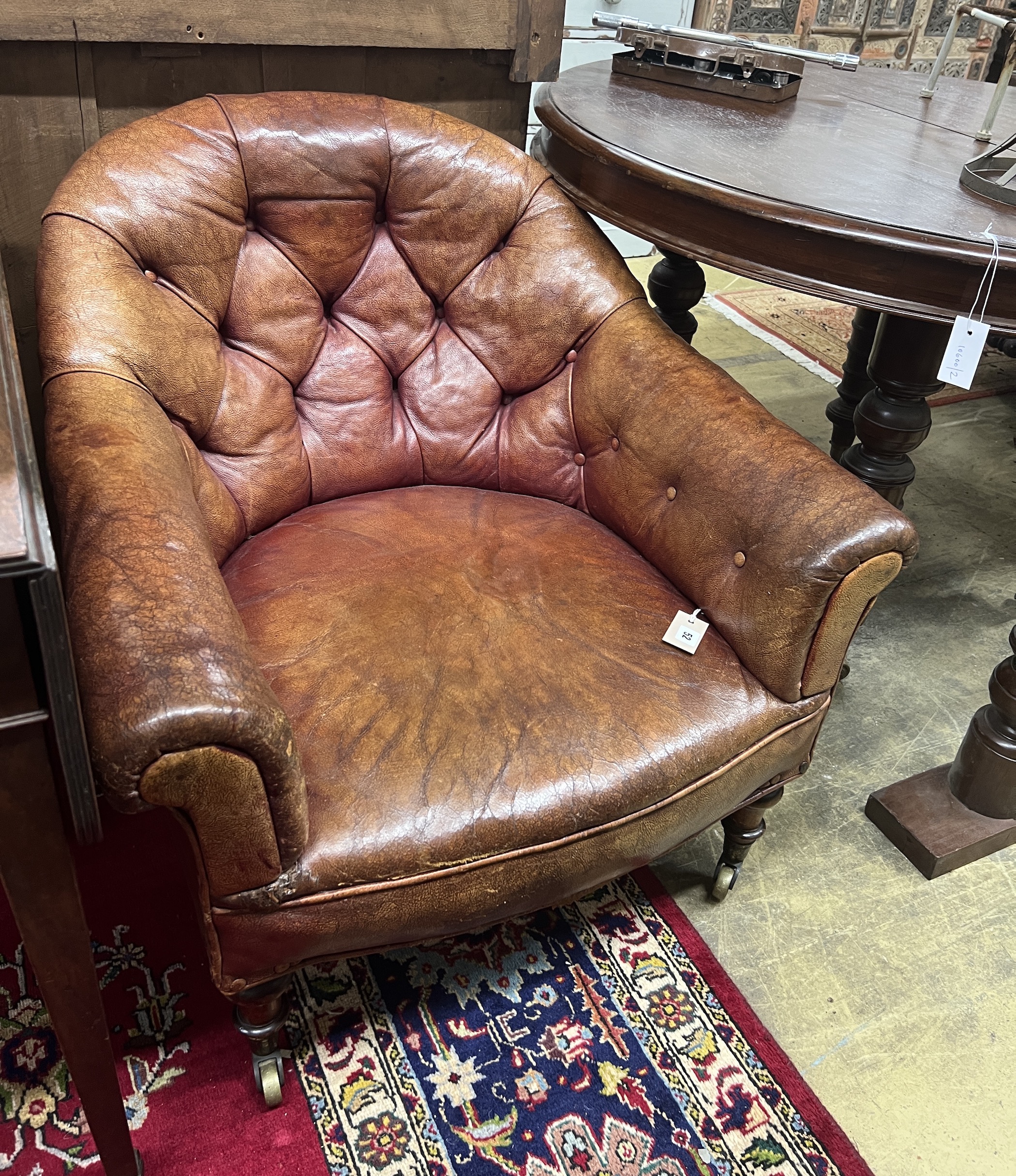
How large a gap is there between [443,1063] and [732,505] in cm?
76

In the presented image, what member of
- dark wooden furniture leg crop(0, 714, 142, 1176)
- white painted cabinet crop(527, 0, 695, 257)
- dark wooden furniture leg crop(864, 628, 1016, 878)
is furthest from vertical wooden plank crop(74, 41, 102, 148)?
white painted cabinet crop(527, 0, 695, 257)

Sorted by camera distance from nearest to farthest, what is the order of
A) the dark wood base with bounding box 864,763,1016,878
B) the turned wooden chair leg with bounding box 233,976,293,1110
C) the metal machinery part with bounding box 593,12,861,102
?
the turned wooden chair leg with bounding box 233,976,293,1110, the dark wood base with bounding box 864,763,1016,878, the metal machinery part with bounding box 593,12,861,102

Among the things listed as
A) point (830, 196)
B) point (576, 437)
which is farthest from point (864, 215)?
point (576, 437)

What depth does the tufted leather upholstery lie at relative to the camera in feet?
2.83

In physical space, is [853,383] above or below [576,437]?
below

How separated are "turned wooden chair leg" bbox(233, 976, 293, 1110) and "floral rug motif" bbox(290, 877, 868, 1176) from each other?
59mm

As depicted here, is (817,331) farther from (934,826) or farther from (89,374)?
(89,374)

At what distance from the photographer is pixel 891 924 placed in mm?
1379

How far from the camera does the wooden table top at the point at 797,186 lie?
1.11 metres

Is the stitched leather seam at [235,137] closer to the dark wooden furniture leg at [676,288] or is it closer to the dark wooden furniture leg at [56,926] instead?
the dark wooden furniture leg at [56,926]

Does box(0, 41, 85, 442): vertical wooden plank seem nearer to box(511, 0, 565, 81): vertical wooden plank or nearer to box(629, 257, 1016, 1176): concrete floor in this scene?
box(511, 0, 565, 81): vertical wooden plank

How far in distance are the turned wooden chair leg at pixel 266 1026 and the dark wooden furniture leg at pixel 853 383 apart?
1.61 m

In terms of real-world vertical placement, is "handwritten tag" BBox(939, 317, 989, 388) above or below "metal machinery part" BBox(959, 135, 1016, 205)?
below

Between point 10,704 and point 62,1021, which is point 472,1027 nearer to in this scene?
point 62,1021
